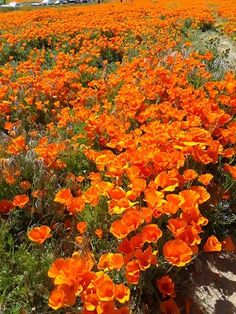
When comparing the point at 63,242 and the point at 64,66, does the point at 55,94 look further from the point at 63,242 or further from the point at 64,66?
the point at 63,242

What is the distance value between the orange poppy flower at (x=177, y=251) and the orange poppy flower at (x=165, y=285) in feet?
0.81

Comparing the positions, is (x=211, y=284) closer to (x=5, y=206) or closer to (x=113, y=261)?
(x=113, y=261)

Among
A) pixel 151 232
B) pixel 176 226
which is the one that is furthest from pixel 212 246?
pixel 151 232

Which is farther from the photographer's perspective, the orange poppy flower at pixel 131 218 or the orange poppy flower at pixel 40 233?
the orange poppy flower at pixel 40 233

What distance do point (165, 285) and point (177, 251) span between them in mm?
324

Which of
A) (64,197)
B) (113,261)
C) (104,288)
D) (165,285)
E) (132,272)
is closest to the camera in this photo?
(104,288)

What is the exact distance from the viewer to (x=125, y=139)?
349cm

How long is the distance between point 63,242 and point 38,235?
582 mm

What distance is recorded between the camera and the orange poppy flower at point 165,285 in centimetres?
233

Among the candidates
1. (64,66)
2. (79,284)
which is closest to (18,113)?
(64,66)

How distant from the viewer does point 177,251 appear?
215 centimetres

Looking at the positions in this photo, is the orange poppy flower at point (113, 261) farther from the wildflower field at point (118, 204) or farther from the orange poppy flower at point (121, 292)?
the orange poppy flower at point (121, 292)

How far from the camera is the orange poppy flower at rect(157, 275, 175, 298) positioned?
7.65ft

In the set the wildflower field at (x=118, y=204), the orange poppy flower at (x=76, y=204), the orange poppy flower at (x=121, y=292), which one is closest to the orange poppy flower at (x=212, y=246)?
the wildflower field at (x=118, y=204)
